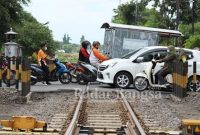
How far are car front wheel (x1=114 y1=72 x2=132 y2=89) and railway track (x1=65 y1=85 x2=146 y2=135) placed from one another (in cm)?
482

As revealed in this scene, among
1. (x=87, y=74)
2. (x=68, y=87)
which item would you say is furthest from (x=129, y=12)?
(x=68, y=87)

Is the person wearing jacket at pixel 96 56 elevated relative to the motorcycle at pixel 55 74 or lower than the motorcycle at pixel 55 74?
elevated

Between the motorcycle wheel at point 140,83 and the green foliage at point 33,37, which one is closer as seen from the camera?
the motorcycle wheel at point 140,83

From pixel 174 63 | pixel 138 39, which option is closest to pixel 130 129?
pixel 174 63

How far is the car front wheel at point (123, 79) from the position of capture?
21828mm

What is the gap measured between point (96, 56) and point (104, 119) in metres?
13.3

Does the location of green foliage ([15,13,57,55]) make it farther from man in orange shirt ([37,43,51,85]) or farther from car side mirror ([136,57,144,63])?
car side mirror ([136,57,144,63])

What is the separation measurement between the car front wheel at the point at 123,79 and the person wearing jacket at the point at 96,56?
9.78ft

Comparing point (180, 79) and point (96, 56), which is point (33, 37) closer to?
point (96, 56)

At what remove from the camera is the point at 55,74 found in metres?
24.5

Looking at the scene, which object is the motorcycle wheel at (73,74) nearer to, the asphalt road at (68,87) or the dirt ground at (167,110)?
the asphalt road at (68,87)

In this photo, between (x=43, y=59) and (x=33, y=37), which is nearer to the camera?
(x=43, y=59)

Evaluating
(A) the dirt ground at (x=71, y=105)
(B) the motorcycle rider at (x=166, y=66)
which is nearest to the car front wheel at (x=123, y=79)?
(B) the motorcycle rider at (x=166, y=66)

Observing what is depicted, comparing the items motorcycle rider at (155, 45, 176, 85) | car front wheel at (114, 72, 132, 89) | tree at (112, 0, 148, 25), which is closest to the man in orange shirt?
car front wheel at (114, 72, 132, 89)
